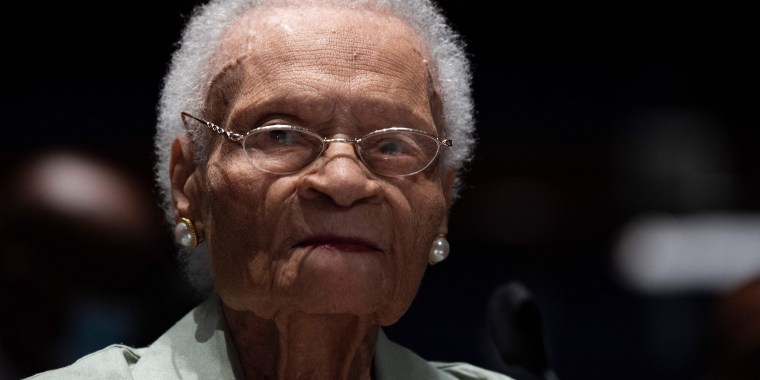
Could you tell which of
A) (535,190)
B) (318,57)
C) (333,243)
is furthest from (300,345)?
(535,190)

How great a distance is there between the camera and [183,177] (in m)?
1.66

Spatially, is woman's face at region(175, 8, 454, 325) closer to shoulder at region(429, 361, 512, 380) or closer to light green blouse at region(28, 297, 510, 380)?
light green blouse at region(28, 297, 510, 380)

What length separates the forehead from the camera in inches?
58.9

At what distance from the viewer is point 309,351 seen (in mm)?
1531

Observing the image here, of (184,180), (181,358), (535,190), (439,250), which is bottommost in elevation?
(535,190)

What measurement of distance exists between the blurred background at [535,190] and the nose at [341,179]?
0.67m

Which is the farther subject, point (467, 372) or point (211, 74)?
point (467, 372)

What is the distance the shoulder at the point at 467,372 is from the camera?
6.30 ft

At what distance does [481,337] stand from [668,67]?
769 millimetres

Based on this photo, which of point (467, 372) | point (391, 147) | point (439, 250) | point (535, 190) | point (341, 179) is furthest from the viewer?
point (535, 190)

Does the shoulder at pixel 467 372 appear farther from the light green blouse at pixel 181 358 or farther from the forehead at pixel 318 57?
the forehead at pixel 318 57

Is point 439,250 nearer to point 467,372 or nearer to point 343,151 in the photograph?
point 343,151

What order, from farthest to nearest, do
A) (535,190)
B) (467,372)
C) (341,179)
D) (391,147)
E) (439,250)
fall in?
(535,190) → (467,372) → (439,250) → (391,147) → (341,179)

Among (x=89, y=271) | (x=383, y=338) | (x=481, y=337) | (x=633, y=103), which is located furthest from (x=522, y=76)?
(x=89, y=271)
